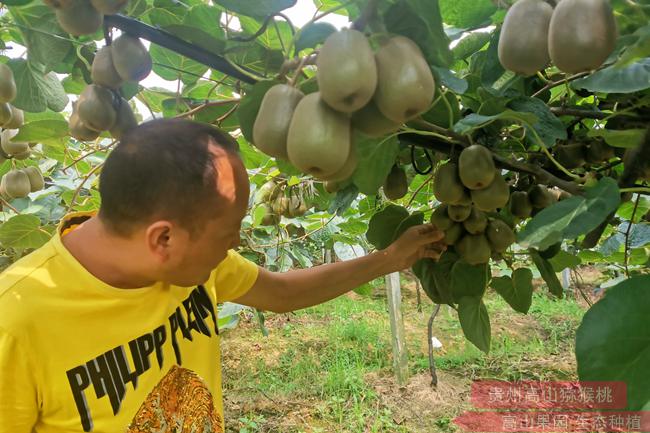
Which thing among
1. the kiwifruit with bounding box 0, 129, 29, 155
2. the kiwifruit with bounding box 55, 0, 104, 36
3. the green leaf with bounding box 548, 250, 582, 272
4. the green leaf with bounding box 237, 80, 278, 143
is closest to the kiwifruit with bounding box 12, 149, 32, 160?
the kiwifruit with bounding box 0, 129, 29, 155

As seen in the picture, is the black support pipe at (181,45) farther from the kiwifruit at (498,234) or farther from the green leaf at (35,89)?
the kiwifruit at (498,234)

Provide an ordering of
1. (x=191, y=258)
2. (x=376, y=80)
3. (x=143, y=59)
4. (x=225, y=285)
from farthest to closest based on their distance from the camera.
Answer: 1. (x=225, y=285)
2. (x=191, y=258)
3. (x=143, y=59)
4. (x=376, y=80)

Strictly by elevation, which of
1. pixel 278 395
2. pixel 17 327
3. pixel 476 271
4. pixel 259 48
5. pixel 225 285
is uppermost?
pixel 259 48

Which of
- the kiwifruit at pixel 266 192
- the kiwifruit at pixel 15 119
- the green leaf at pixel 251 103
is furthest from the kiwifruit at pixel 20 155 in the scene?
the green leaf at pixel 251 103

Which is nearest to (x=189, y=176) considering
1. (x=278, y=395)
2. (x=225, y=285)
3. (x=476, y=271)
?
(x=225, y=285)

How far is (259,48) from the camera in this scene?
3.06 feet

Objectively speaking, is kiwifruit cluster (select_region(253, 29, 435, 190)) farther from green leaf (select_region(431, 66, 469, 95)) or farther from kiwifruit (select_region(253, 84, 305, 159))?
green leaf (select_region(431, 66, 469, 95))

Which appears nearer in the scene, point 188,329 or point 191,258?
point 191,258

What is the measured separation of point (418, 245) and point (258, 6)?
805 millimetres

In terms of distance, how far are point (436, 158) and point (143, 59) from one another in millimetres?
762

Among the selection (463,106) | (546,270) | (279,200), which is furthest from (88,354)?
(279,200)

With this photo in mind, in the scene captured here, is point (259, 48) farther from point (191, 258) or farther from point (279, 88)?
point (191, 258)

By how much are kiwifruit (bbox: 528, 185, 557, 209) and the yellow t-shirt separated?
0.89 m

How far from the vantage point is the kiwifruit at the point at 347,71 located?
57 cm
